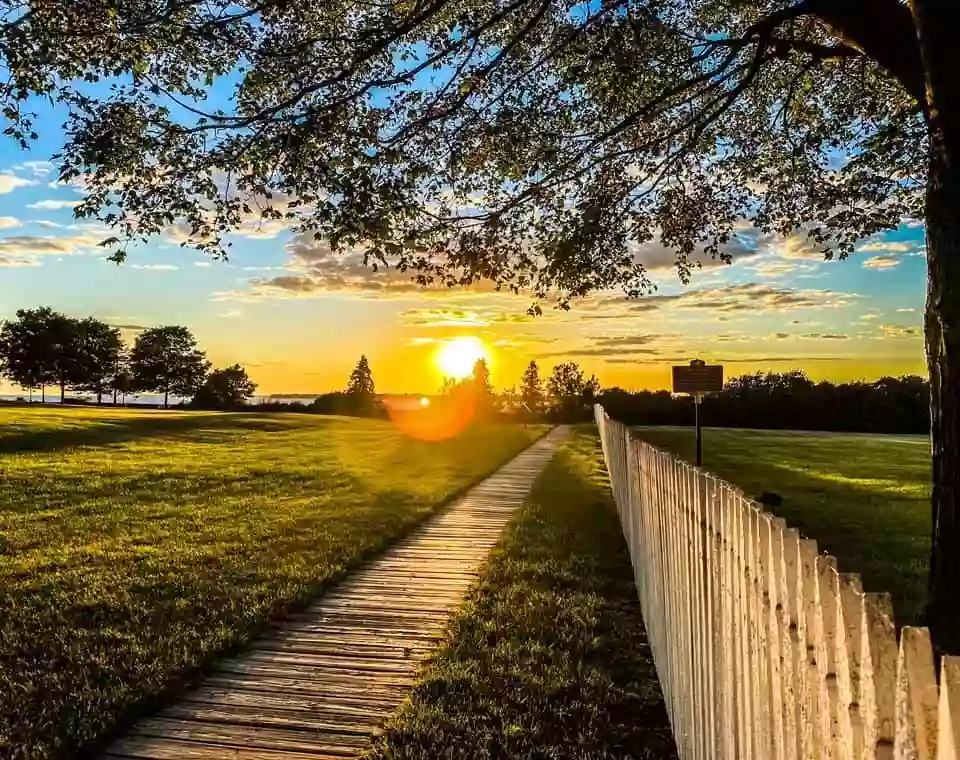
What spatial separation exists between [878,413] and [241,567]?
163 ft

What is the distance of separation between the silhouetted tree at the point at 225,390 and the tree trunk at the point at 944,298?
77.3m

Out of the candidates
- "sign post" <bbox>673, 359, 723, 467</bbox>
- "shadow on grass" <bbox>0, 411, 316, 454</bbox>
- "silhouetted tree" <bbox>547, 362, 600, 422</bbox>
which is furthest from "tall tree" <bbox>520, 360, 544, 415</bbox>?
"sign post" <bbox>673, 359, 723, 467</bbox>

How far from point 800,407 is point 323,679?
51463 millimetres

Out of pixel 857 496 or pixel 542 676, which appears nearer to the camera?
pixel 542 676

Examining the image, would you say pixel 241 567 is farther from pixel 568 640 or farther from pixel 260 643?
pixel 568 640

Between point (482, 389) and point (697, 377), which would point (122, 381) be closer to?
point (482, 389)

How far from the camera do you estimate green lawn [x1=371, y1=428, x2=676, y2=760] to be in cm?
423

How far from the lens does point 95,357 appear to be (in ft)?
295

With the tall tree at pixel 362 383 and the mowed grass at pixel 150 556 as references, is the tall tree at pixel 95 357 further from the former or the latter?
the mowed grass at pixel 150 556

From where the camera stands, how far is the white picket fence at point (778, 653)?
47.0 inches

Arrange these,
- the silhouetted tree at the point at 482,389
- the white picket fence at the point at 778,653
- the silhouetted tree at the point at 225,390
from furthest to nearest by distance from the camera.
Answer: the silhouetted tree at the point at 225,390, the silhouetted tree at the point at 482,389, the white picket fence at the point at 778,653

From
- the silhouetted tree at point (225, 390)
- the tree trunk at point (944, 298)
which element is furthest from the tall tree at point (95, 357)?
the tree trunk at point (944, 298)

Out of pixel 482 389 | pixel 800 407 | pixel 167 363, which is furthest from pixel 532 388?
pixel 167 363

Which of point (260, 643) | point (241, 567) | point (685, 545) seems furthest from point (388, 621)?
point (685, 545)
